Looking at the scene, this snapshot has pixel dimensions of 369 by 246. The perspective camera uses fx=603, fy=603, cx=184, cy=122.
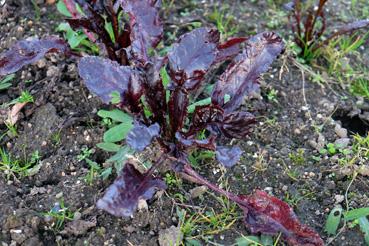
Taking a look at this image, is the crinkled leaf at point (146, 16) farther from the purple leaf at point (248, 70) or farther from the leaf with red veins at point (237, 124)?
the leaf with red veins at point (237, 124)

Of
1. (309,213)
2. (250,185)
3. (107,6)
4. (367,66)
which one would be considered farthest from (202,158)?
(367,66)

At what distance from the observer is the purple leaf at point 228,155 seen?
2369 millimetres

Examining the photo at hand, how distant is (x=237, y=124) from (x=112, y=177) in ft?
1.95

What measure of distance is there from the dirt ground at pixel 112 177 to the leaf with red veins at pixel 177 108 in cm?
28

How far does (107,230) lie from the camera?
2.47 metres

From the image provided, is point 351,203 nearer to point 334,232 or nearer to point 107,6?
point 334,232

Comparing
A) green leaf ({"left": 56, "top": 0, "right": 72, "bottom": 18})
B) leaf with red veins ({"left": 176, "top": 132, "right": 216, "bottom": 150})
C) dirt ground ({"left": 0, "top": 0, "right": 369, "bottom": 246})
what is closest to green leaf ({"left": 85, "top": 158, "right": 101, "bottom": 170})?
dirt ground ({"left": 0, "top": 0, "right": 369, "bottom": 246})

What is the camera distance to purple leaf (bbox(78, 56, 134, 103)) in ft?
7.82

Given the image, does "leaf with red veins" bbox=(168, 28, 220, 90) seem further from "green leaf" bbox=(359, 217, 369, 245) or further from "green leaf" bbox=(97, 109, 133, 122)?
"green leaf" bbox=(359, 217, 369, 245)

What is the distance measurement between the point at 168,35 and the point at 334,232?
1.40 metres

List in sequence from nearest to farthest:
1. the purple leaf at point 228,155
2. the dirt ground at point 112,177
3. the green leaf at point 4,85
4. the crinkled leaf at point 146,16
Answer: the purple leaf at point 228,155 < the dirt ground at point 112,177 < the crinkled leaf at point 146,16 < the green leaf at point 4,85

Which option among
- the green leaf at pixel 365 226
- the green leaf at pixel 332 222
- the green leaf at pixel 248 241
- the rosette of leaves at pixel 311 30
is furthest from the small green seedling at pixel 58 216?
the rosette of leaves at pixel 311 30

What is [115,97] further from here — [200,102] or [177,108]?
[200,102]

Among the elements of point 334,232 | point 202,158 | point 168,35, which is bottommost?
point 334,232
